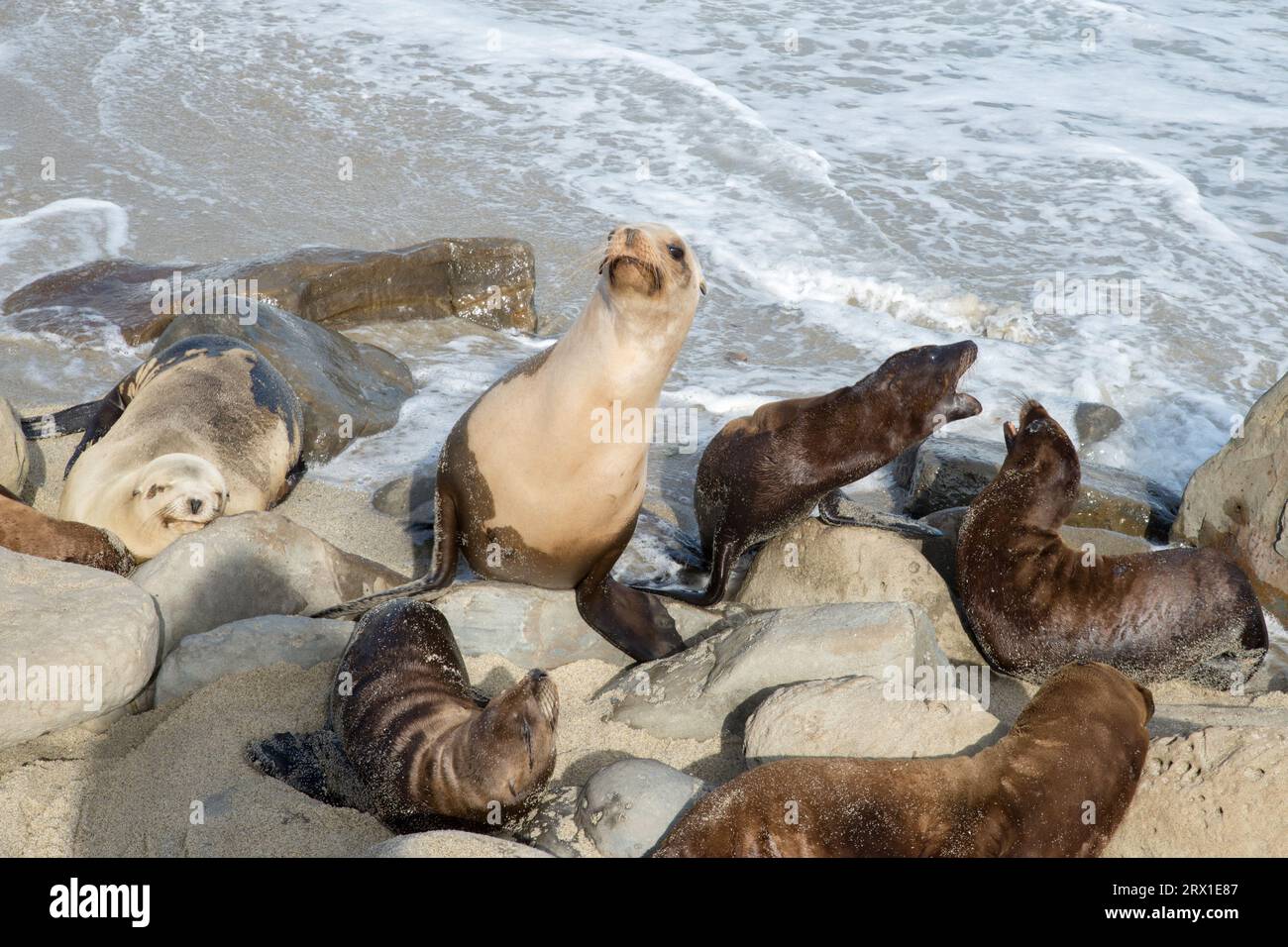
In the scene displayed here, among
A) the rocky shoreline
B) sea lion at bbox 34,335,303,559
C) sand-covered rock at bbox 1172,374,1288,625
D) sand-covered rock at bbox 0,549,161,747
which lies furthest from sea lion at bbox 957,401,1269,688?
sea lion at bbox 34,335,303,559

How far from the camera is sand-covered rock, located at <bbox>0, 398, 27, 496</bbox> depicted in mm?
5398

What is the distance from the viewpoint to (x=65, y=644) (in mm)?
3680

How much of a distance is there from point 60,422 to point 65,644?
109 inches

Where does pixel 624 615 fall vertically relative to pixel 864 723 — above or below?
below

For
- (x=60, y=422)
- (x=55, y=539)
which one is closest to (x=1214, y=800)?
→ (x=55, y=539)

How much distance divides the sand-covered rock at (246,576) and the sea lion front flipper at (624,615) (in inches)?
30.6

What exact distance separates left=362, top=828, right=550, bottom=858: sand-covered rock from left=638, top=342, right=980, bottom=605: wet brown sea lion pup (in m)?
2.29

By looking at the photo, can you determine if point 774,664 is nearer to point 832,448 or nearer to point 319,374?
point 832,448

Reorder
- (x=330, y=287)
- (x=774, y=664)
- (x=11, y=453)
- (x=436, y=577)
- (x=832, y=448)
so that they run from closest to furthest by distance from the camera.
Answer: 1. (x=774, y=664)
2. (x=436, y=577)
3. (x=832, y=448)
4. (x=11, y=453)
5. (x=330, y=287)

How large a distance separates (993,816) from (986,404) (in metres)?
4.71

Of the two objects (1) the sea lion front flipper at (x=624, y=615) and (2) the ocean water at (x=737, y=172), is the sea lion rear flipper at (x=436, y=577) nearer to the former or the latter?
(1) the sea lion front flipper at (x=624, y=615)

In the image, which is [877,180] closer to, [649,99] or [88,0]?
[649,99]

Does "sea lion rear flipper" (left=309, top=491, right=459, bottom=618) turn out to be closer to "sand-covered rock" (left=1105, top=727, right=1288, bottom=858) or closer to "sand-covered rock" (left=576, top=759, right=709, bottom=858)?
"sand-covered rock" (left=576, top=759, right=709, bottom=858)

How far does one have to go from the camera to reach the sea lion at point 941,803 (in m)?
3.01
